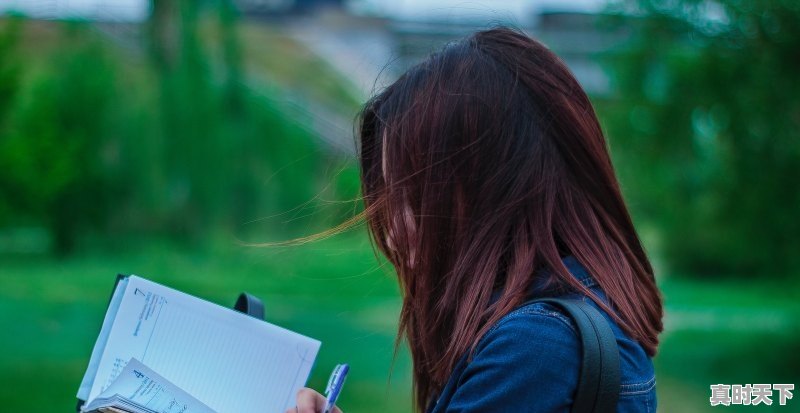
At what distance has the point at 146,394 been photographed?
4.14 ft

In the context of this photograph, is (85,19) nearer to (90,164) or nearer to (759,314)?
(90,164)

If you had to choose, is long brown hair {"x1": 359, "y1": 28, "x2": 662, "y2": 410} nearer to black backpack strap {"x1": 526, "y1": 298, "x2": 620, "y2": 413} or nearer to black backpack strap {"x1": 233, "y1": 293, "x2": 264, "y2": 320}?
black backpack strap {"x1": 526, "y1": 298, "x2": 620, "y2": 413}

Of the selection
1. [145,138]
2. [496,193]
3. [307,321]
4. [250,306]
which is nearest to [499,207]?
[496,193]

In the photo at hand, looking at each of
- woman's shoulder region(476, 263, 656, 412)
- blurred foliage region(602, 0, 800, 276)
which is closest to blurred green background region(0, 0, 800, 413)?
blurred foliage region(602, 0, 800, 276)

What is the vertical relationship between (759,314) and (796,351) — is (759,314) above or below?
above

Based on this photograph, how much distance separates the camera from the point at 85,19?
9312 millimetres

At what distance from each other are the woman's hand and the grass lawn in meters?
5.86

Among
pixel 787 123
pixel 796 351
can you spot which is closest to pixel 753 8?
pixel 787 123

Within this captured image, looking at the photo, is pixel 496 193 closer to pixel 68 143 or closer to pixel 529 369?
pixel 529 369

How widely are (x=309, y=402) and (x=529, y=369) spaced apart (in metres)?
0.35

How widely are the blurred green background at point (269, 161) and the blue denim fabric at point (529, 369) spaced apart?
624cm

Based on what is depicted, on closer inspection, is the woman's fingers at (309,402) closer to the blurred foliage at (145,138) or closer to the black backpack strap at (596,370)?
the black backpack strap at (596,370)

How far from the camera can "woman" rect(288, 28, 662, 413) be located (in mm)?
1149

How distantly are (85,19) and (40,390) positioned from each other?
13.3ft
